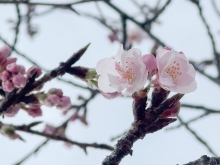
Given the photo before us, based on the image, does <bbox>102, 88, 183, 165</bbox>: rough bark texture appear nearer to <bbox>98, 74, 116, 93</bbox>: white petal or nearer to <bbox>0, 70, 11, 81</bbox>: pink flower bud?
<bbox>98, 74, 116, 93</bbox>: white petal

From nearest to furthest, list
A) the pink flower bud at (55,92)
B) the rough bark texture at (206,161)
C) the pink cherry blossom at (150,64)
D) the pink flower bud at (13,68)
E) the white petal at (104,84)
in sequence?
the rough bark texture at (206,161)
the pink cherry blossom at (150,64)
the white petal at (104,84)
the pink flower bud at (13,68)
the pink flower bud at (55,92)

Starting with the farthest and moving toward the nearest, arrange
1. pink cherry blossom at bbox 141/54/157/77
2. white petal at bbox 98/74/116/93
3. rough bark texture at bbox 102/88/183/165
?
1. white petal at bbox 98/74/116/93
2. pink cherry blossom at bbox 141/54/157/77
3. rough bark texture at bbox 102/88/183/165

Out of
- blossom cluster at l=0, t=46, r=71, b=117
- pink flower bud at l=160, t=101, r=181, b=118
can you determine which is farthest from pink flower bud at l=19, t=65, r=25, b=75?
pink flower bud at l=160, t=101, r=181, b=118

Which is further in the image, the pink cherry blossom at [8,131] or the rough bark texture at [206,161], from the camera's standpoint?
the pink cherry blossom at [8,131]

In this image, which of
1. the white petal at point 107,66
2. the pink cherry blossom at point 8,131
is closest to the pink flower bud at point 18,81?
the pink cherry blossom at point 8,131

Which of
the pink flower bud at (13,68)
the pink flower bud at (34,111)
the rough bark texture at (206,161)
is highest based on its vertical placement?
the rough bark texture at (206,161)

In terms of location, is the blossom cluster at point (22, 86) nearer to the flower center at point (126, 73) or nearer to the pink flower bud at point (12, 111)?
the pink flower bud at point (12, 111)

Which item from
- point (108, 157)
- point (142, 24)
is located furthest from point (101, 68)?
point (142, 24)

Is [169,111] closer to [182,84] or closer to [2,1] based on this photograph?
[182,84]
